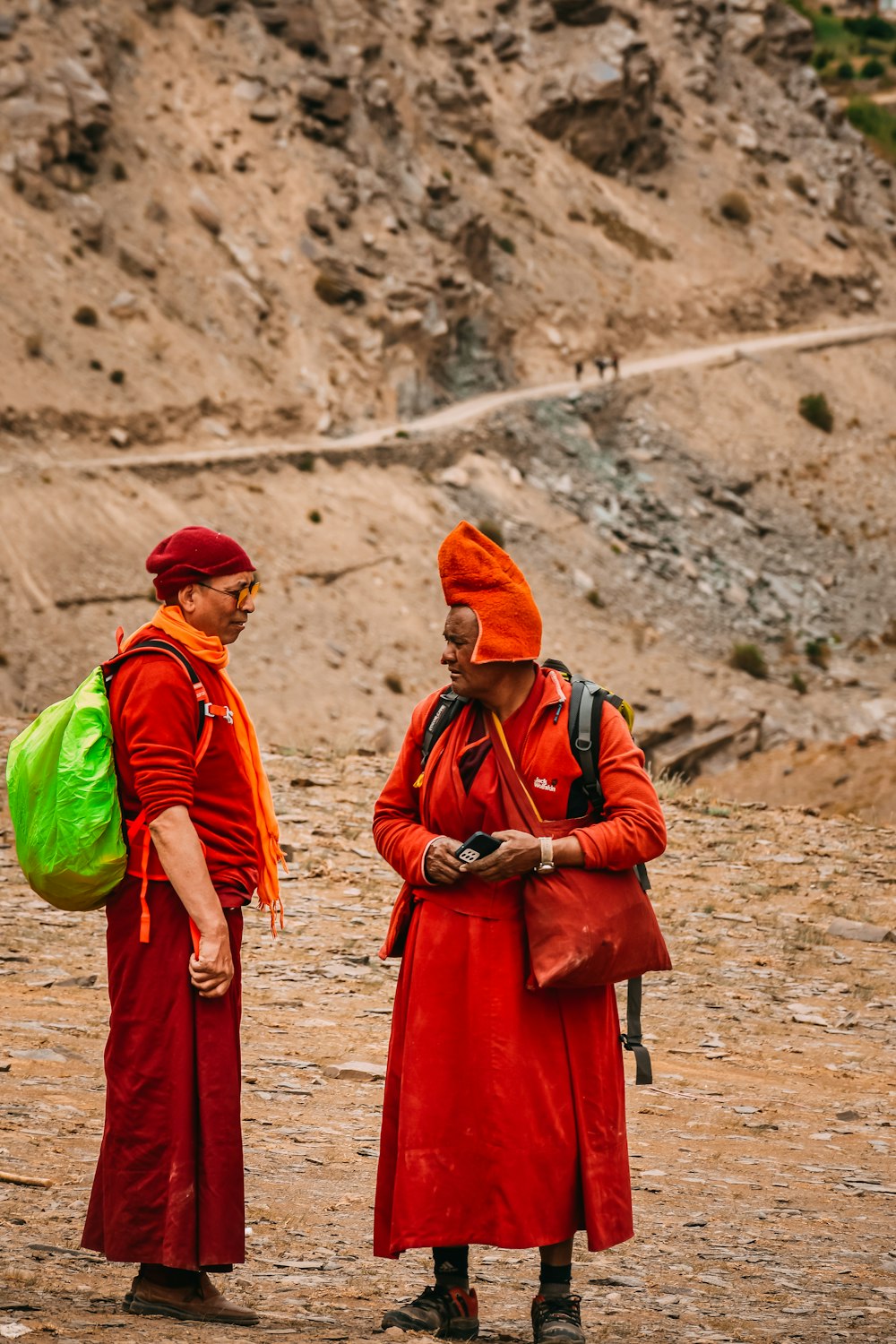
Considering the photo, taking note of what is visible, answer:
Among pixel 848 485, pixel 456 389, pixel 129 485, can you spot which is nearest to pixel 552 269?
pixel 456 389

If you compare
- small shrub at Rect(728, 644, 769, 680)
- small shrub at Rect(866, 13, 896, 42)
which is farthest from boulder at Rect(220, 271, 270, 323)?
small shrub at Rect(866, 13, 896, 42)

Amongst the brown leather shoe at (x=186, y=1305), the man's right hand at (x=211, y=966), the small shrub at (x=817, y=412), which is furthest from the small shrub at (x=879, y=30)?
the brown leather shoe at (x=186, y=1305)

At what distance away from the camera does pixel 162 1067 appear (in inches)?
153

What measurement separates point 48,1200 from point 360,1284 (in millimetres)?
1063

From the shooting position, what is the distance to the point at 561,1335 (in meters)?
3.83

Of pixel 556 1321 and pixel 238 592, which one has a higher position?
pixel 238 592

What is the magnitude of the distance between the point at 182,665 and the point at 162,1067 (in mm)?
970

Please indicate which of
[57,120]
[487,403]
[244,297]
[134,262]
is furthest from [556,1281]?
[487,403]

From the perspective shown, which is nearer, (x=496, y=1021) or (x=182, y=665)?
(x=496, y=1021)

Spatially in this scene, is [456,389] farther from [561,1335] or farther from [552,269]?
[561,1335]

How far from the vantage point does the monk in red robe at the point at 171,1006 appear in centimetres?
386

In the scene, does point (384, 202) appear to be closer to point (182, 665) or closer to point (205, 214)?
point (205, 214)

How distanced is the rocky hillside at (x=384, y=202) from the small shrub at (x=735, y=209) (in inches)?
3.8

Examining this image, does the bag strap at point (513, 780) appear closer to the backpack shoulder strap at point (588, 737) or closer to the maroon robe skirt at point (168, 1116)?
the backpack shoulder strap at point (588, 737)
